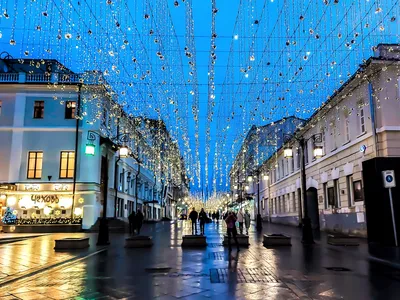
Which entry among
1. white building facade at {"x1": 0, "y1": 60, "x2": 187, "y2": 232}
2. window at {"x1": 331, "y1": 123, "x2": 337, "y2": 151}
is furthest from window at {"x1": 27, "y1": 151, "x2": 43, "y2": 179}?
window at {"x1": 331, "y1": 123, "x2": 337, "y2": 151}

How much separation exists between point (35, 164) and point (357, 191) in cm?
2618

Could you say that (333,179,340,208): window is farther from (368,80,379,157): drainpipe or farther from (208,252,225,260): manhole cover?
(208,252,225,260): manhole cover

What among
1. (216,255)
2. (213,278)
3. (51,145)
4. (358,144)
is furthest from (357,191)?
(51,145)

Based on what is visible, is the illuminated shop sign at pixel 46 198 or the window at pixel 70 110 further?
the window at pixel 70 110

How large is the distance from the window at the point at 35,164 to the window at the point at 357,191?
25.4 metres

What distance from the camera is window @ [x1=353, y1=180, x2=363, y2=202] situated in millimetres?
21656

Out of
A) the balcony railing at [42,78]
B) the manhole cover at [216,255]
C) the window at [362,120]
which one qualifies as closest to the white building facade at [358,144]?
the window at [362,120]

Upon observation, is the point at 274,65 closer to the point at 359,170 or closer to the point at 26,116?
the point at 359,170

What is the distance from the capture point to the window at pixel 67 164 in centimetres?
3372

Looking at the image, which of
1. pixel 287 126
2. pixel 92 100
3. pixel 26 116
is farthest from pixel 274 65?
pixel 287 126

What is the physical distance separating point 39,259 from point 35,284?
15.9 ft

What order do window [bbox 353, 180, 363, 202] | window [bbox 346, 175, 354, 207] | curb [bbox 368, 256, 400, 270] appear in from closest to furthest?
1. curb [bbox 368, 256, 400, 270]
2. window [bbox 353, 180, 363, 202]
3. window [bbox 346, 175, 354, 207]

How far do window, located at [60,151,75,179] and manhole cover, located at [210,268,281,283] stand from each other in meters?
25.8

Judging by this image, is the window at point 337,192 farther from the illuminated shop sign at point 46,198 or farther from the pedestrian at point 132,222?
the illuminated shop sign at point 46,198
